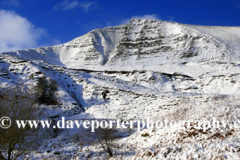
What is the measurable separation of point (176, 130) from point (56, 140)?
36.3 ft

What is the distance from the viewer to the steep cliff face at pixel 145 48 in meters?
64.2

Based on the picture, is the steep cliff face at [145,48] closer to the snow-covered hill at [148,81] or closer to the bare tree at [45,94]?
the snow-covered hill at [148,81]

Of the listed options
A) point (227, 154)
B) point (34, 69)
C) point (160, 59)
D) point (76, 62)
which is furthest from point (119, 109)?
point (76, 62)

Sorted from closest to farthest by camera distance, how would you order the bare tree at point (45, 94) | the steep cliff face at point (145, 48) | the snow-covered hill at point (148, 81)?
the snow-covered hill at point (148, 81) → the bare tree at point (45, 94) → the steep cliff face at point (145, 48)

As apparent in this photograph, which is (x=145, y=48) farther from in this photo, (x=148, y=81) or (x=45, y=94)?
(x=45, y=94)

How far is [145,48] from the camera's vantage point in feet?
261

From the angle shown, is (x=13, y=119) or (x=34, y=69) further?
(x=34, y=69)

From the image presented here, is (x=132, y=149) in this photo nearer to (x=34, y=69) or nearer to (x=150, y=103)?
Answer: (x=150, y=103)

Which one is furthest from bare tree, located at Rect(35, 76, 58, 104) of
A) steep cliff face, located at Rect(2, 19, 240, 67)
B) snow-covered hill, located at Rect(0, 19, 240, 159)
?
steep cliff face, located at Rect(2, 19, 240, 67)

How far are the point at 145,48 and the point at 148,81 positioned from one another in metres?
45.5

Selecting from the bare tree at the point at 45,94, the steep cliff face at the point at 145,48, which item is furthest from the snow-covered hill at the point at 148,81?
the bare tree at the point at 45,94

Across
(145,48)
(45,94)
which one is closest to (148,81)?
(45,94)

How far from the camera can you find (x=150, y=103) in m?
21.6

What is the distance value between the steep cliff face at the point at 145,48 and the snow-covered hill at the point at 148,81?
345mm
